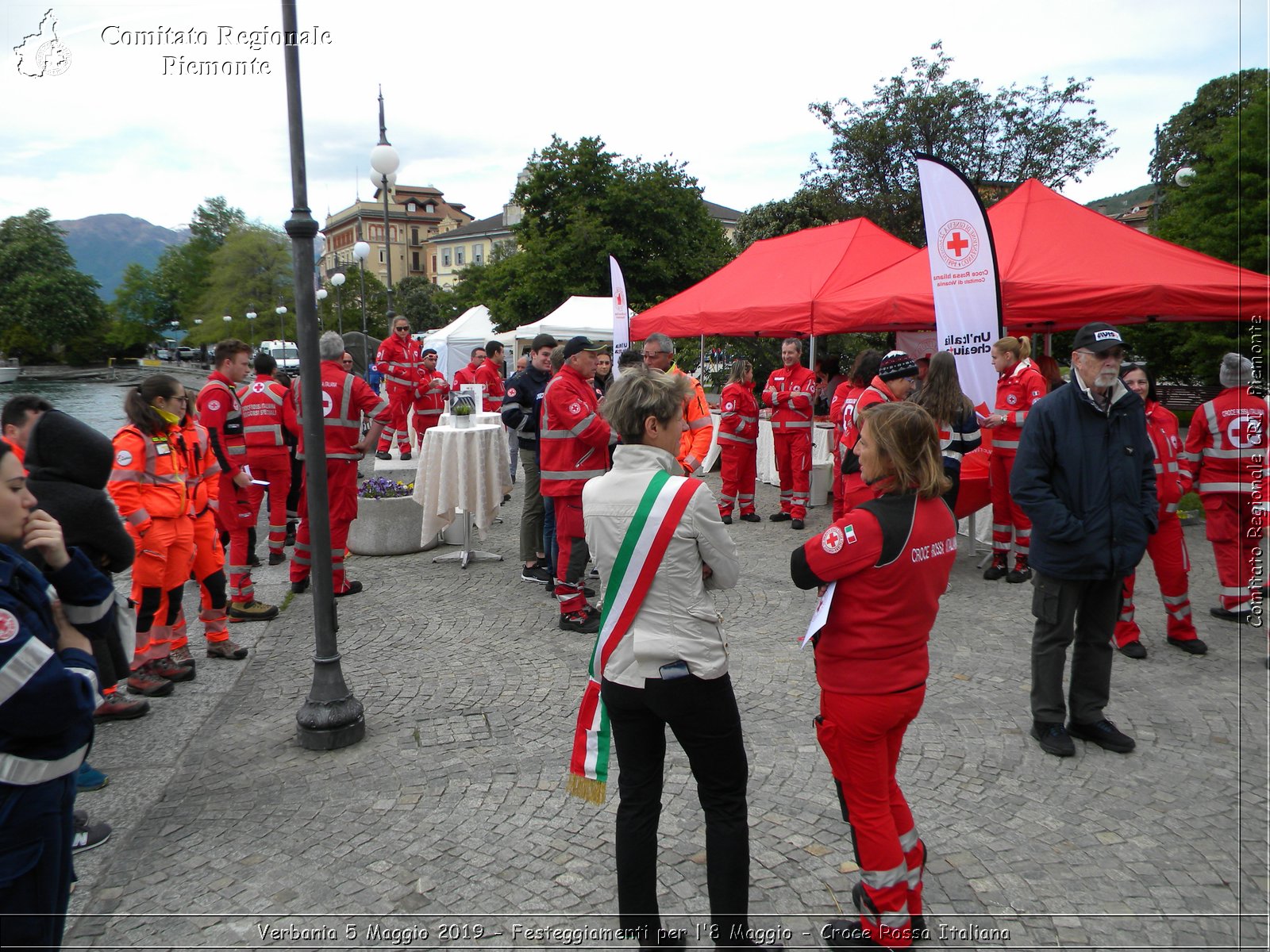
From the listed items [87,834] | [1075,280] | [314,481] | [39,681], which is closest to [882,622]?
[39,681]

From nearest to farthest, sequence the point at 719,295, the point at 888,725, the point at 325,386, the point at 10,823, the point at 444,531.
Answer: the point at 10,823 < the point at 888,725 < the point at 325,386 < the point at 444,531 < the point at 719,295

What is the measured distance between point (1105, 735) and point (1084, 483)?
133 centimetres

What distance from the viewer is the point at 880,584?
2.65m

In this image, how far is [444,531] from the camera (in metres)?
9.18

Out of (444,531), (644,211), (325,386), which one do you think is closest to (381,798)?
(325,386)

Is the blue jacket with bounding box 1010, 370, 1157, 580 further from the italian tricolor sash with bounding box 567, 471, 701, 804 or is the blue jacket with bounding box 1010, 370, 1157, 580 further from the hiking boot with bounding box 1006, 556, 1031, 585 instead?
the hiking boot with bounding box 1006, 556, 1031, 585

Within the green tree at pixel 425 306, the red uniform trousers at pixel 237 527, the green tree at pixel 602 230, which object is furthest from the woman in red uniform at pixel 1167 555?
the green tree at pixel 425 306

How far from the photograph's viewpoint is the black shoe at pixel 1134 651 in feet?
18.5

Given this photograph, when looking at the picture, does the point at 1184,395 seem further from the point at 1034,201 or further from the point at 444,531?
the point at 444,531

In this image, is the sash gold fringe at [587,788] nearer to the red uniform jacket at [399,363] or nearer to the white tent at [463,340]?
the red uniform jacket at [399,363]

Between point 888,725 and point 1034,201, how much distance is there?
8720 millimetres

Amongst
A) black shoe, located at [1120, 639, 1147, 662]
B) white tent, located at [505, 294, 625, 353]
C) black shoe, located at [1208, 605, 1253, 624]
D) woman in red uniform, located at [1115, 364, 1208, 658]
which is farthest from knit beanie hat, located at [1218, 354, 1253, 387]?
white tent, located at [505, 294, 625, 353]

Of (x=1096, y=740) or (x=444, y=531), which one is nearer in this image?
(x=1096, y=740)

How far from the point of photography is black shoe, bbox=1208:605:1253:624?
6312 millimetres
